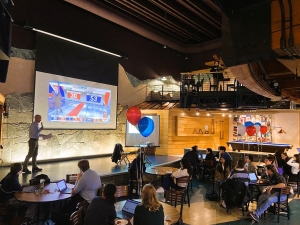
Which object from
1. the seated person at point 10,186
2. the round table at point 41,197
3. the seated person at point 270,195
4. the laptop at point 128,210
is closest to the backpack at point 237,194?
the seated person at point 270,195

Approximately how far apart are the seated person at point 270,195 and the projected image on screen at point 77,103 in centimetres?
683

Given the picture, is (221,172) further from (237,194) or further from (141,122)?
(141,122)

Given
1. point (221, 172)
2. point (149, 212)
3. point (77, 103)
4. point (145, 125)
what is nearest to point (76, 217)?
point (149, 212)

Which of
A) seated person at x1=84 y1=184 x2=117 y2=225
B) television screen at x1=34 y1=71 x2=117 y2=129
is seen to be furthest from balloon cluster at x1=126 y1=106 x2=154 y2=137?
television screen at x1=34 y1=71 x2=117 y2=129

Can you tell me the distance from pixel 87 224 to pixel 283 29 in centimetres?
276

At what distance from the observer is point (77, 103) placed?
960 centimetres

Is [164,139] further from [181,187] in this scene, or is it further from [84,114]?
[181,187]

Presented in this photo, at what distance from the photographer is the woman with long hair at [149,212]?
2641 millimetres

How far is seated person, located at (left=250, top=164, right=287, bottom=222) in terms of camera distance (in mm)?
5031

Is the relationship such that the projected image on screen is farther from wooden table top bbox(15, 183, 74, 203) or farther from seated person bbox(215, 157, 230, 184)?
Answer: seated person bbox(215, 157, 230, 184)

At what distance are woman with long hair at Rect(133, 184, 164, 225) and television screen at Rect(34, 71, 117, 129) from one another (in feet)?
22.4

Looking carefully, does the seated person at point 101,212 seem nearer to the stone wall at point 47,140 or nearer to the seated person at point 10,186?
the seated person at point 10,186

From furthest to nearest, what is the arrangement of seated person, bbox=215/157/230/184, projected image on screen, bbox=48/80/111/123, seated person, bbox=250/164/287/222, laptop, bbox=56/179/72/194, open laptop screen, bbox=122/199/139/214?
1. projected image on screen, bbox=48/80/111/123
2. seated person, bbox=215/157/230/184
3. seated person, bbox=250/164/287/222
4. laptop, bbox=56/179/72/194
5. open laptop screen, bbox=122/199/139/214

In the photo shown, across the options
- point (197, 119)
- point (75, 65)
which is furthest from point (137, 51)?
point (197, 119)
